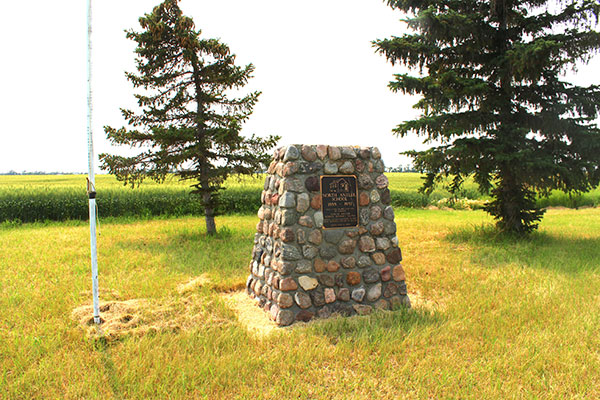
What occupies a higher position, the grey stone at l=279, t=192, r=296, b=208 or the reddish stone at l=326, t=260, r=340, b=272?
the grey stone at l=279, t=192, r=296, b=208

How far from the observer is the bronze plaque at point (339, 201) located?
494cm

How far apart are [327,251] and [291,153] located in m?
1.39

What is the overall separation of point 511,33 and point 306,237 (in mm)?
9098

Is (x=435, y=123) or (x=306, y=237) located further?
(x=435, y=123)

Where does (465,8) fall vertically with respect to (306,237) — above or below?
above

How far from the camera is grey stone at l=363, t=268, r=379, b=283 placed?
5.11m

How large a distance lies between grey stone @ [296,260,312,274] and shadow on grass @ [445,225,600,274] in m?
4.63

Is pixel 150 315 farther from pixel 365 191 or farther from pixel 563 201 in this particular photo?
pixel 563 201

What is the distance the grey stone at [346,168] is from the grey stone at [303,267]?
1.32 meters

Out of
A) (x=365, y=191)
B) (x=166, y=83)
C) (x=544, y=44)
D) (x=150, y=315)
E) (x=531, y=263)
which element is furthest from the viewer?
(x=166, y=83)

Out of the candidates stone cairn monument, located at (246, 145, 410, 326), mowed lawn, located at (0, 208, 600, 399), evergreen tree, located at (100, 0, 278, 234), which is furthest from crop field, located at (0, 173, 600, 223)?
stone cairn monument, located at (246, 145, 410, 326)

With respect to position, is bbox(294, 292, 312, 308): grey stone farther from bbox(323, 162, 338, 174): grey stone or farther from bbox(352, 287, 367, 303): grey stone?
bbox(323, 162, 338, 174): grey stone

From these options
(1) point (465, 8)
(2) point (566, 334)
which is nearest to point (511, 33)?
(1) point (465, 8)

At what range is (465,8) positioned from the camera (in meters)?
10.1
